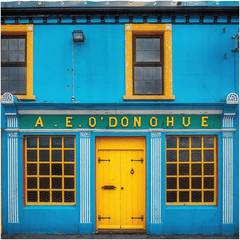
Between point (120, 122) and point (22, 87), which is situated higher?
point (22, 87)

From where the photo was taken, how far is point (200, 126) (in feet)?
18.7

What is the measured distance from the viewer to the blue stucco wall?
5734 millimetres

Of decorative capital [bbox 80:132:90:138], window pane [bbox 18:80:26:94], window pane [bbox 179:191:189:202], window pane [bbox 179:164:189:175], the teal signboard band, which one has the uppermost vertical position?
window pane [bbox 18:80:26:94]

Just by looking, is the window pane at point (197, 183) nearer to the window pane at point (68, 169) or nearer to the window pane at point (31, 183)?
the window pane at point (68, 169)

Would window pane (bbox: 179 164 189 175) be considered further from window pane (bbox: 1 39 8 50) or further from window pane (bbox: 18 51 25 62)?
window pane (bbox: 1 39 8 50)

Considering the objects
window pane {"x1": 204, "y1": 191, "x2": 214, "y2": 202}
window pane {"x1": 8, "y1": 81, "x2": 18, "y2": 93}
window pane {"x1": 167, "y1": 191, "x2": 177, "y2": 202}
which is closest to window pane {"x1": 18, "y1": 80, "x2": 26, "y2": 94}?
window pane {"x1": 8, "y1": 81, "x2": 18, "y2": 93}

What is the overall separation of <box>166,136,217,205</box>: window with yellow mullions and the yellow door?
2.55ft

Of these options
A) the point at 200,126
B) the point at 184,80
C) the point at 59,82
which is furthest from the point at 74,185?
the point at 184,80

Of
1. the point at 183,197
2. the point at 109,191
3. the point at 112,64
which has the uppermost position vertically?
the point at 112,64

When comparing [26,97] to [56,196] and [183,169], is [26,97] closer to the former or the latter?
[56,196]

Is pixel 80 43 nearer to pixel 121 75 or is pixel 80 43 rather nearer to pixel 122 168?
pixel 121 75

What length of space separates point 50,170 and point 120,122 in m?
2.37

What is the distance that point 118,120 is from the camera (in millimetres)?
5691

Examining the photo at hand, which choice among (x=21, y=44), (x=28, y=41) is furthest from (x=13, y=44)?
(x=28, y=41)
